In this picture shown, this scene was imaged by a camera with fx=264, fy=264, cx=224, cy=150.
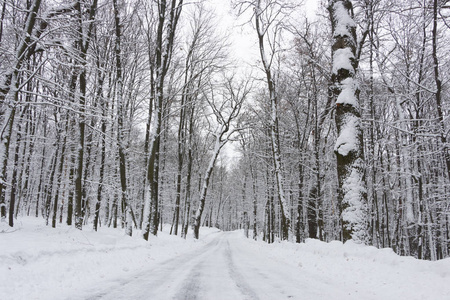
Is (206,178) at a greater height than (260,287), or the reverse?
(206,178)

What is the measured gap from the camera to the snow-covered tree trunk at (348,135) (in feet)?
25.6

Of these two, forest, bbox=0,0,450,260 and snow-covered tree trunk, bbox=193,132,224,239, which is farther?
snow-covered tree trunk, bbox=193,132,224,239

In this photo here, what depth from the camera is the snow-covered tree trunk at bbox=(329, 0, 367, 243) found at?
7801mm

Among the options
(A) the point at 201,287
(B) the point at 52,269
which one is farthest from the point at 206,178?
(A) the point at 201,287

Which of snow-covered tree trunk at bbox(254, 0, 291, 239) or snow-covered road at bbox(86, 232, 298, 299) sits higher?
snow-covered tree trunk at bbox(254, 0, 291, 239)

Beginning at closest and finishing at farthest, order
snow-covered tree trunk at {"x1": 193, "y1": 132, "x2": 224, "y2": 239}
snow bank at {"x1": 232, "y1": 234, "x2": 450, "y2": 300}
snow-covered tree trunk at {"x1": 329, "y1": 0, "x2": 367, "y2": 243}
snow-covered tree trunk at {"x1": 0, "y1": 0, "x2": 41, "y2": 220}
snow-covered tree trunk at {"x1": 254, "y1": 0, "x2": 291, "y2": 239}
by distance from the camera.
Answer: snow bank at {"x1": 232, "y1": 234, "x2": 450, "y2": 300}
snow-covered tree trunk at {"x1": 0, "y1": 0, "x2": 41, "y2": 220}
snow-covered tree trunk at {"x1": 329, "y1": 0, "x2": 367, "y2": 243}
snow-covered tree trunk at {"x1": 254, "y1": 0, "x2": 291, "y2": 239}
snow-covered tree trunk at {"x1": 193, "y1": 132, "x2": 224, "y2": 239}

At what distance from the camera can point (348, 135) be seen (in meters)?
8.21

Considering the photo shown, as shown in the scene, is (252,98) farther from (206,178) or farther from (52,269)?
(52,269)

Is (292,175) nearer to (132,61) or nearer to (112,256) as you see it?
(132,61)

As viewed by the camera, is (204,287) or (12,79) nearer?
(204,287)

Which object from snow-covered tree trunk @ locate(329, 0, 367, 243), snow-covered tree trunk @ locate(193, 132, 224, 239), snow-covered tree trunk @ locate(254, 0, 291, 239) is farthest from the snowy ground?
snow-covered tree trunk @ locate(193, 132, 224, 239)

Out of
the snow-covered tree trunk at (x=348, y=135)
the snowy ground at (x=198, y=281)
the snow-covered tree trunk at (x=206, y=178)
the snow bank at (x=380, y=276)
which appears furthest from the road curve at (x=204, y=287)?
the snow-covered tree trunk at (x=206, y=178)

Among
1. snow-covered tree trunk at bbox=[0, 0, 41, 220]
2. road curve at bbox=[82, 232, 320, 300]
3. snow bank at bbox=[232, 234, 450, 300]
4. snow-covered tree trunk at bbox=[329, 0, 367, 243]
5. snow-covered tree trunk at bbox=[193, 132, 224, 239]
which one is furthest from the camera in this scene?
snow-covered tree trunk at bbox=[193, 132, 224, 239]

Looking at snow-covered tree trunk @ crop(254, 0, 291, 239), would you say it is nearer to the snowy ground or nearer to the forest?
the forest
